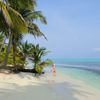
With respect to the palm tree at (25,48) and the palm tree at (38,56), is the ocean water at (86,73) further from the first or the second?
the palm tree at (25,48)

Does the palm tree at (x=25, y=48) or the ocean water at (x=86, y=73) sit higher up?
the palm tree at (x=25, y=48)

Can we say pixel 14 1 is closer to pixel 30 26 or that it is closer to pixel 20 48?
pixel 30 26

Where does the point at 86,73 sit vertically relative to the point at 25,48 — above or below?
below

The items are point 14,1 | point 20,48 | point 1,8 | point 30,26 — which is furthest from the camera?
point 20,48

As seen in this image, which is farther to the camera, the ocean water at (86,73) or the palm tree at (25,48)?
the palm tree at (25,48)

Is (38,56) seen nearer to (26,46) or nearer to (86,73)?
(26,46)

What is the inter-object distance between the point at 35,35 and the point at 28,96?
10.6 m

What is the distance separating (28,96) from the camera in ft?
32.4

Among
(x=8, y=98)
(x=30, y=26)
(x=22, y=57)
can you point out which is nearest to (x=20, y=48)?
(x=22, y=57)

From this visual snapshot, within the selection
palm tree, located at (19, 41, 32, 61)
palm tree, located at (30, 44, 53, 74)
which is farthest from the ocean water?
palm tree, located at (19, 41, 32, 61)

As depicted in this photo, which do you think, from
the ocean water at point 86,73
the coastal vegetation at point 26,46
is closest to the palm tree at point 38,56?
the coastal vegetation at point 26,46

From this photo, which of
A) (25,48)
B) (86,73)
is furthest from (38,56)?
(86,73)

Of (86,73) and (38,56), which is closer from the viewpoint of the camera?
(38,56)

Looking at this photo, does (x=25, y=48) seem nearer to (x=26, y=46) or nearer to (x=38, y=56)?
(x=26, y=46)
